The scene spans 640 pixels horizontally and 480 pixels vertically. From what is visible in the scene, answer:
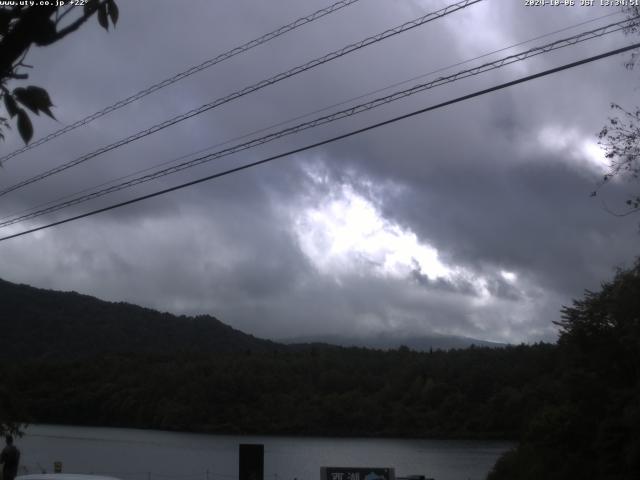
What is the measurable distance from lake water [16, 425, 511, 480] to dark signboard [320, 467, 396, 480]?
52.4 ft

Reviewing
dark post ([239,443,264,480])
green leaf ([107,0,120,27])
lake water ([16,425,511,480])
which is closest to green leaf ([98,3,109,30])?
green leaf ([107,0,120,27])

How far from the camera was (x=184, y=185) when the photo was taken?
1498 centimetres

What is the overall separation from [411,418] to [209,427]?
19.4 m

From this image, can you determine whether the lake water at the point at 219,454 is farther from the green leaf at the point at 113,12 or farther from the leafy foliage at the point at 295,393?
the green leaf at the point at 113,12

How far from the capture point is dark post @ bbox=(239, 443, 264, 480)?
1565 centimetres

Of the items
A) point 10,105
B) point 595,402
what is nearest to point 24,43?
point 10,105

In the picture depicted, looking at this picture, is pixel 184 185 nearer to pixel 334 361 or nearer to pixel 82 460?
pixel 82 460

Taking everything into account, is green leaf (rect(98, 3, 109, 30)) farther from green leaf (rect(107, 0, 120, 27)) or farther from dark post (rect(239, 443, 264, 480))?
dark post (rect(239, 443, 264, 480))

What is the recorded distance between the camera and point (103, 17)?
3869 mm

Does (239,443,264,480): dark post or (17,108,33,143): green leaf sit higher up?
(17,108,33,143): green leaf

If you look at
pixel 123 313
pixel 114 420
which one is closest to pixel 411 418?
pixel 114 420

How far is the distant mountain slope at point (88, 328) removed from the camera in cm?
6012

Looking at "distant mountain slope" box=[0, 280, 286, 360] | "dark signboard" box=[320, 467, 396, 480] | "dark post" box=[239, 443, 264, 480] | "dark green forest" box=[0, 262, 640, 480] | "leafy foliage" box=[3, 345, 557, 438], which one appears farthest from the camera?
"leafy foliage" box=[3, 345, 557, 438]

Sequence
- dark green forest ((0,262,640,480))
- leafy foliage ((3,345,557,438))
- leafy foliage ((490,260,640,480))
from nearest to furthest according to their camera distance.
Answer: leafy foliage ((490,260,640,480)), dark green forest ((0,262,640,480)), leafy foliage ((3,345,557,438))
